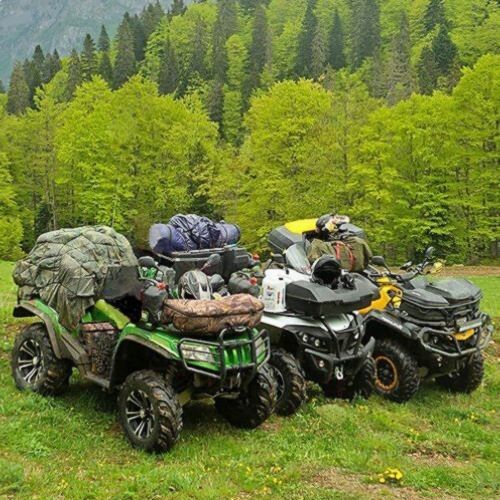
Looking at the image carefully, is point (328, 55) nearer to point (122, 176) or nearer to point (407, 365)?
point (122, 176)

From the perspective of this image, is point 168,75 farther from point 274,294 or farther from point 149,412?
point 149,412

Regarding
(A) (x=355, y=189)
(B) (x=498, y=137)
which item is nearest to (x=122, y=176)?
(A) (x=355, y=189)

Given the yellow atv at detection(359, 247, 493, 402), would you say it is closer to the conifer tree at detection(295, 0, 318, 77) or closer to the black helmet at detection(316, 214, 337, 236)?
the black helmet at detection(316, 214, 337, 236)

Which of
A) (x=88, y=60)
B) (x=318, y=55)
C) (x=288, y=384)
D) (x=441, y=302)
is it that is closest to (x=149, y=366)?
(x=288, y=384)

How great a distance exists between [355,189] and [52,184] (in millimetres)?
26160

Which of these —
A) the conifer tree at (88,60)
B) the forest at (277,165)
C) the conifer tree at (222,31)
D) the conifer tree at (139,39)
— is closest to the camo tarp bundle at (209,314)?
the forest at (277,165)

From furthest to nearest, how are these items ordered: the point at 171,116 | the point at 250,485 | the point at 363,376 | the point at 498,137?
1. the point at 171,116
2. the point at 498,137
3. the point at 363,376
4. the point at 250,485

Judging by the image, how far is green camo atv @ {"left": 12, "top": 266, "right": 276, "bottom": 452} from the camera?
20.5 feet

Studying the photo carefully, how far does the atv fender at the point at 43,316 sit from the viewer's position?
25.0 feet

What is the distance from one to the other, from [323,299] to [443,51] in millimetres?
81691

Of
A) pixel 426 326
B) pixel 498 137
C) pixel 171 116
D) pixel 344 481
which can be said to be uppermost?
pixel 171 116

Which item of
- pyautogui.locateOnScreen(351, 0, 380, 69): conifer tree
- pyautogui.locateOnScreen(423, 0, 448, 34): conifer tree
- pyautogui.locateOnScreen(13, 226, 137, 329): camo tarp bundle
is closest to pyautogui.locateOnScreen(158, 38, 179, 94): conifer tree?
pyautogui.locateOnScreen(351, 0, 380, 69): conifer tree

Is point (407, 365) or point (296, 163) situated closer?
point (407, 365)

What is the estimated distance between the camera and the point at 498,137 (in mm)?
33406
